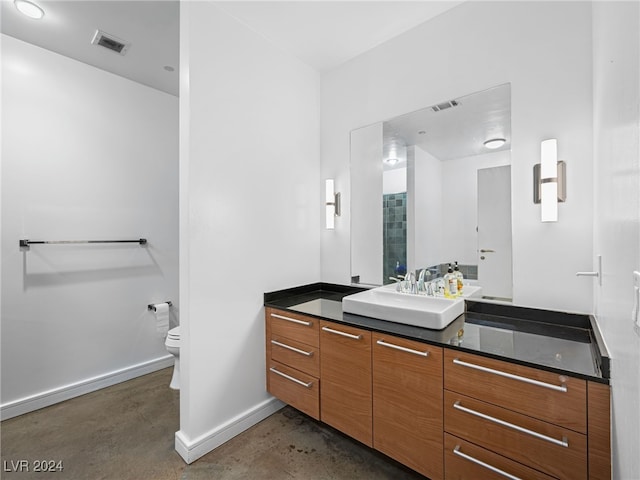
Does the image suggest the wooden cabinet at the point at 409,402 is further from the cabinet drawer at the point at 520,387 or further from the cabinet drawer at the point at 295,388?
the cabinet drawer at the point at 295,388

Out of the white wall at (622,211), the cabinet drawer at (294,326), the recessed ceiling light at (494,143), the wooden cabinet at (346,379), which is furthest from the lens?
the cabinet drawer at (294,326)

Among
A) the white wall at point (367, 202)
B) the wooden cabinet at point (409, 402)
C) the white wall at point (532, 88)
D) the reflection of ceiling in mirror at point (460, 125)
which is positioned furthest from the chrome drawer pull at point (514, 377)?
the reflection of ceiling in mirror at point (460, 125)

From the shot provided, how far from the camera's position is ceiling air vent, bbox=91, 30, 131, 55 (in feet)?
6.91

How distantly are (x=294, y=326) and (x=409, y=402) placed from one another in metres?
0.82

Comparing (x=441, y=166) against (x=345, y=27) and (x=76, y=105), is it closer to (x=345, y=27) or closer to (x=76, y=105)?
(x=345, y=27)

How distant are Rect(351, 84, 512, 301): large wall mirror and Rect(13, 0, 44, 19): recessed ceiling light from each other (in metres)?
2.22

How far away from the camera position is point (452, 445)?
1277 millimetres

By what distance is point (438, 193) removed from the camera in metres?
1.97

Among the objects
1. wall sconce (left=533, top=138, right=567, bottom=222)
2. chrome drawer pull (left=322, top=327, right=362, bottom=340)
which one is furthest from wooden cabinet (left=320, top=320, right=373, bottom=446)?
wall sconce (left=533, top=138, right=567, bottom=222)

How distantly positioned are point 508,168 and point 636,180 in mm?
1216

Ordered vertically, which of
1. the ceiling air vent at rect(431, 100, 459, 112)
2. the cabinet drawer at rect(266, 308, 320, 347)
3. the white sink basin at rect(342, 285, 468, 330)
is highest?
the ceiling air vent at rect(431, 100, 459, 112)

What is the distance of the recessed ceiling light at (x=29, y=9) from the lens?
5.97 feet

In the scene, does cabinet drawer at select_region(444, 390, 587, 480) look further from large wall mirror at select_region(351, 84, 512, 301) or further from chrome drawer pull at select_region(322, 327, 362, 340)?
large wall mirror at select_region(351, 84, 512, 301)

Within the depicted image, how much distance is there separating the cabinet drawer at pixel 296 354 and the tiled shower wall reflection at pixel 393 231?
2.59 ft
